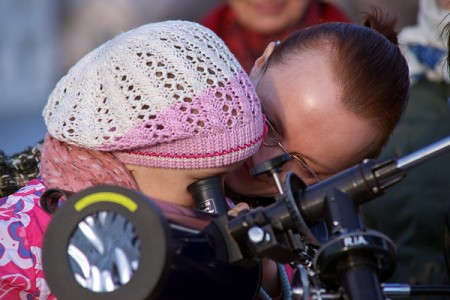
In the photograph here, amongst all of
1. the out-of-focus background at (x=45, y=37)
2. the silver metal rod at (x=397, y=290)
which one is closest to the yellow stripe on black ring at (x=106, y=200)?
the silver metal rod at (x=397, y=290)

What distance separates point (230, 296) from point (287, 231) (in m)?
0.12

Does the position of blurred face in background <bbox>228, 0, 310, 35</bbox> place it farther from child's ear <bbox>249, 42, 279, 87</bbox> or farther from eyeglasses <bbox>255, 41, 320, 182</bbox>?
eyeglasses <bbox>255, 41, 320, 182</bbox>

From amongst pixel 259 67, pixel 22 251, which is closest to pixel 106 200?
pixel 22 251

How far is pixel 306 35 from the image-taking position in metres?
1.98

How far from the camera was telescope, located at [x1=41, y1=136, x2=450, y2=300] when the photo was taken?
1018 mm

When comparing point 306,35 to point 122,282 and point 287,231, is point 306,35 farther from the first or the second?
point 122,282

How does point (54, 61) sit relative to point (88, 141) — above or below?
above

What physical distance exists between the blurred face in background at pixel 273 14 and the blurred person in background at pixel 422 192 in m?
0.46

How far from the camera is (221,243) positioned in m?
1.15

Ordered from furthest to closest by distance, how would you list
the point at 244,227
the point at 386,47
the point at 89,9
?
the point at 89,9
the point at 386,47
the point at 244,227

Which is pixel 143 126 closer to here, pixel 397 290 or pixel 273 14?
pixel 397 290

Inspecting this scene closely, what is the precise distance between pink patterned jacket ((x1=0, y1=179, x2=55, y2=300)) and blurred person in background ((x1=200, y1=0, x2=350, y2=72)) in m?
1.92

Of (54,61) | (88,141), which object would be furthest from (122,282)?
(54,61)

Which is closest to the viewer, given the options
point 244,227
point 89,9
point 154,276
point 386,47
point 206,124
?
point 154,276
